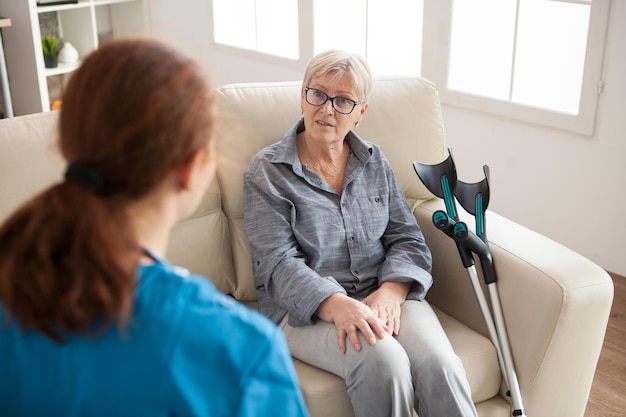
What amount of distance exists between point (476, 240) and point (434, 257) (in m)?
0.28

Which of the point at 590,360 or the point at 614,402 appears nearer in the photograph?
the point at 590,360

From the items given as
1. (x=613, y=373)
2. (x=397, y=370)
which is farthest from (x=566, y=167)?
(x=397, y=370)

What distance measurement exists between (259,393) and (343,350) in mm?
899

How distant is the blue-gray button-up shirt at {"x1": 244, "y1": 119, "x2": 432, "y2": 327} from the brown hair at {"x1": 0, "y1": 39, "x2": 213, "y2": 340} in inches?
41.6

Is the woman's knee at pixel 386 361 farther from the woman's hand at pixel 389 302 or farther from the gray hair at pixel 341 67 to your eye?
the gray hair at pixel 341 67

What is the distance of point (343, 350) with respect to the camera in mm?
1746

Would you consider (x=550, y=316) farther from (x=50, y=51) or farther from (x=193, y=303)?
(x=50, y=51)

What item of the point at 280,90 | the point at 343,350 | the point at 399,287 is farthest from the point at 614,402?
the point at 280,90

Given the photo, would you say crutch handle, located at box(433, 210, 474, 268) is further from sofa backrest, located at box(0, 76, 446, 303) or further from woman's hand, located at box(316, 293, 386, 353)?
sofa backrest, located at box(0, 76, 446, 303)

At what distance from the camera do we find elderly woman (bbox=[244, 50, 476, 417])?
1.73 m

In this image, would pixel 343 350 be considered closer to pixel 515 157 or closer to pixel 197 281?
pixel 197 281

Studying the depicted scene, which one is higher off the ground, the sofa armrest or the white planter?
the white planter

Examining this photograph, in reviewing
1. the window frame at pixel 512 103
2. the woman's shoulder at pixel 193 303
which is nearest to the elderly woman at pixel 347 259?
the woman's shoulder at pixel 193 303

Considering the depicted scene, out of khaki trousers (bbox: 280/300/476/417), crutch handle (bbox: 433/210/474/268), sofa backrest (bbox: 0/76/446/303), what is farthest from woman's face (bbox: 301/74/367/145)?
khaki trousers (bbox: 280/300/476/417)
